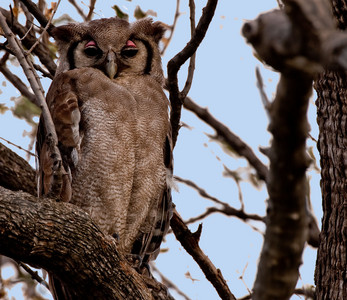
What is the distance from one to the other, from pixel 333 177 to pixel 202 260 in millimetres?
992

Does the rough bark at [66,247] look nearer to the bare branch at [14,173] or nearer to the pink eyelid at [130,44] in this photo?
the bare branch at [14,173]

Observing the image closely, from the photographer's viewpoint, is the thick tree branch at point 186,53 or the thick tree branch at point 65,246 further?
the thick tree branch at point 186,53

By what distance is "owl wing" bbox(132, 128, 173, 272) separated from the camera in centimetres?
417

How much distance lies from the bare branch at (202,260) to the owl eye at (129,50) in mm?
1325

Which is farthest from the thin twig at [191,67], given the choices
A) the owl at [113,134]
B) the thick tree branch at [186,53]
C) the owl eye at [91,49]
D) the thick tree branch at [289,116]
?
the thick tree branch at [289,116]

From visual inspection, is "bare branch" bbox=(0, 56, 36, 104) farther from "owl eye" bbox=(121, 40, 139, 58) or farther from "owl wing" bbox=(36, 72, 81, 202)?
"owl wing" bbox=(36, 72, 81, 202)

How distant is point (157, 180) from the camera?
4098 millimetres

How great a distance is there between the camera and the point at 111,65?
13.9 ft

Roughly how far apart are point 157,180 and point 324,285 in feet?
4.53

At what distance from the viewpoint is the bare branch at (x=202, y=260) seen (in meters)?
3.65

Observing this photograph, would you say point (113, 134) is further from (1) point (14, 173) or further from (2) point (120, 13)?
(2) point (120, 13)

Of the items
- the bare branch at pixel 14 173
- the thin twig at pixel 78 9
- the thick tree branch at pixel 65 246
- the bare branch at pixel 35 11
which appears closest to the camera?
the thick tree branch at pixel 65 246

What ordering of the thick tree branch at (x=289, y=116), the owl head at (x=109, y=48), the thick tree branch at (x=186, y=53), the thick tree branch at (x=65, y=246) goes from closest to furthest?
the thick tree branch at (x=289, y=116), the thick tree branch at (x=65, y=246), the thick tree branch at (x=186, y=53), the owl head at (x=109, y=48)

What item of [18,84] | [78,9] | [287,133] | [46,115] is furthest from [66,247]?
[78,9]
